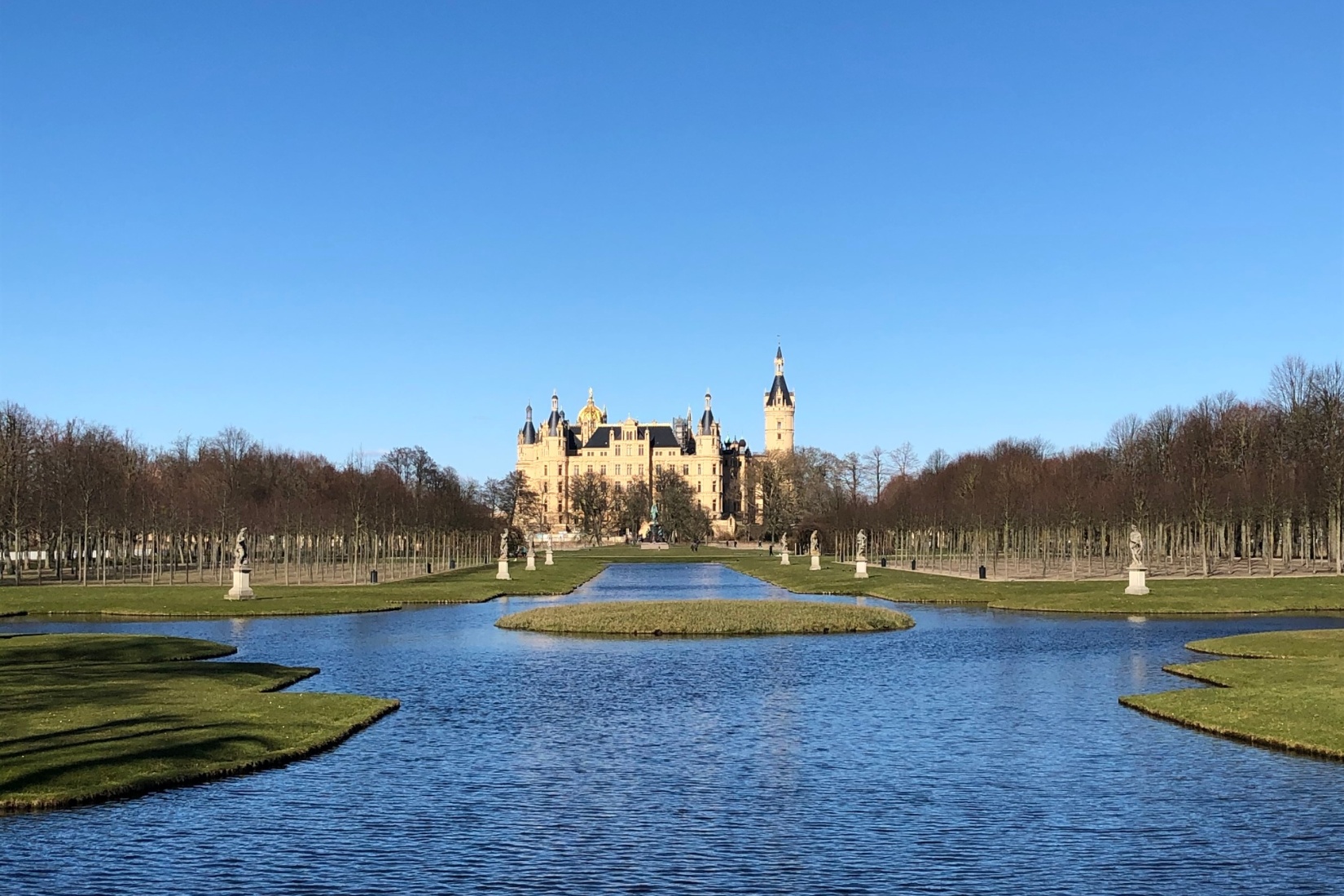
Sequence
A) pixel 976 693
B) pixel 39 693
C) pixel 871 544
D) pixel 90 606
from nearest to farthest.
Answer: pixel 39 693 < pixel 976 693 < pixel 90 606 < pixel 871 544

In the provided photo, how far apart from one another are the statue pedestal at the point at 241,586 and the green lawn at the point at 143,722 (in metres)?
25.2

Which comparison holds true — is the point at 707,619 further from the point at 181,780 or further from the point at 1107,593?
the point at 181,780

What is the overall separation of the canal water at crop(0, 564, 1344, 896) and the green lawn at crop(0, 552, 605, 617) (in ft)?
88.8

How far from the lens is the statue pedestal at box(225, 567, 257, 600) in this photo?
6341 centimetres

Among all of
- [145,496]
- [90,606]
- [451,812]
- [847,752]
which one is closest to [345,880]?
[451,812]

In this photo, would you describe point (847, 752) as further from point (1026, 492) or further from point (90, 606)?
point (1026, 492)

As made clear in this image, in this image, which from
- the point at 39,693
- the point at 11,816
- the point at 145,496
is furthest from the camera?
the point at 145,496

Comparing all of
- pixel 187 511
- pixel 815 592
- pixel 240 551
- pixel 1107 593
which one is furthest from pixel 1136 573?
pixel 187 511

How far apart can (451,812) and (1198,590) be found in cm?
5197

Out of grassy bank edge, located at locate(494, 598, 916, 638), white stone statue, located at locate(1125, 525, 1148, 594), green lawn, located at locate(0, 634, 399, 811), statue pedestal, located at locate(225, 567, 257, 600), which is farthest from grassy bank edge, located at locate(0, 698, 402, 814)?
white stone statue, located at locate(1125, 525, 1148, 594)

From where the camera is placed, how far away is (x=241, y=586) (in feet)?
210

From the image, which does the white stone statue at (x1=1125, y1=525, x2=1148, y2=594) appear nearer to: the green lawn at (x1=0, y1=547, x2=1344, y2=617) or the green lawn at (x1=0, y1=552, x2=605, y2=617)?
the green lawn at (x1=0, y1=547, x2=1344, y2=617)

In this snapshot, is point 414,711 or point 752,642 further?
point 752,642

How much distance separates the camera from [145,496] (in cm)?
9300
